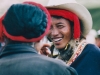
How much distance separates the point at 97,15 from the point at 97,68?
5.88 meters

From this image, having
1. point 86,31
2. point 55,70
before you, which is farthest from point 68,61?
point 55,70

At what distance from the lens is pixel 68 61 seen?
4.82 metres

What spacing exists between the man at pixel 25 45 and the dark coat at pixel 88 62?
1123 millimetres

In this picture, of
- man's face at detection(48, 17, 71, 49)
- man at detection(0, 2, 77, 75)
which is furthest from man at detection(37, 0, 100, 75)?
man at detection(0, 2, 77, 75)

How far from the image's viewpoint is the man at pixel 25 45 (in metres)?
3.38

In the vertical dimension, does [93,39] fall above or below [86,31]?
below

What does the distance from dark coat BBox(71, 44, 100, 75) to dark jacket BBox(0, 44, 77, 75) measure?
1130 millimetres

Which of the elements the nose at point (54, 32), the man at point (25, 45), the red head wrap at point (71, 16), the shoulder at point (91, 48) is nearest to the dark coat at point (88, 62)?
the shoulder at point (91, 48)

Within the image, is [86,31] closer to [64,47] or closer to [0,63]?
[64,47]

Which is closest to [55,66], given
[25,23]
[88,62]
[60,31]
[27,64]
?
[27,64]

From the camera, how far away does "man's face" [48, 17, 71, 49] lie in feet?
16.0

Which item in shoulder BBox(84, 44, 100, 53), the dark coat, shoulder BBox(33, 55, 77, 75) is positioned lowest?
the dark coat

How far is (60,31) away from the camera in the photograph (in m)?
4.88

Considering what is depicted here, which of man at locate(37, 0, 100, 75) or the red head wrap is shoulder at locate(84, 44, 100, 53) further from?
the red head wrap
